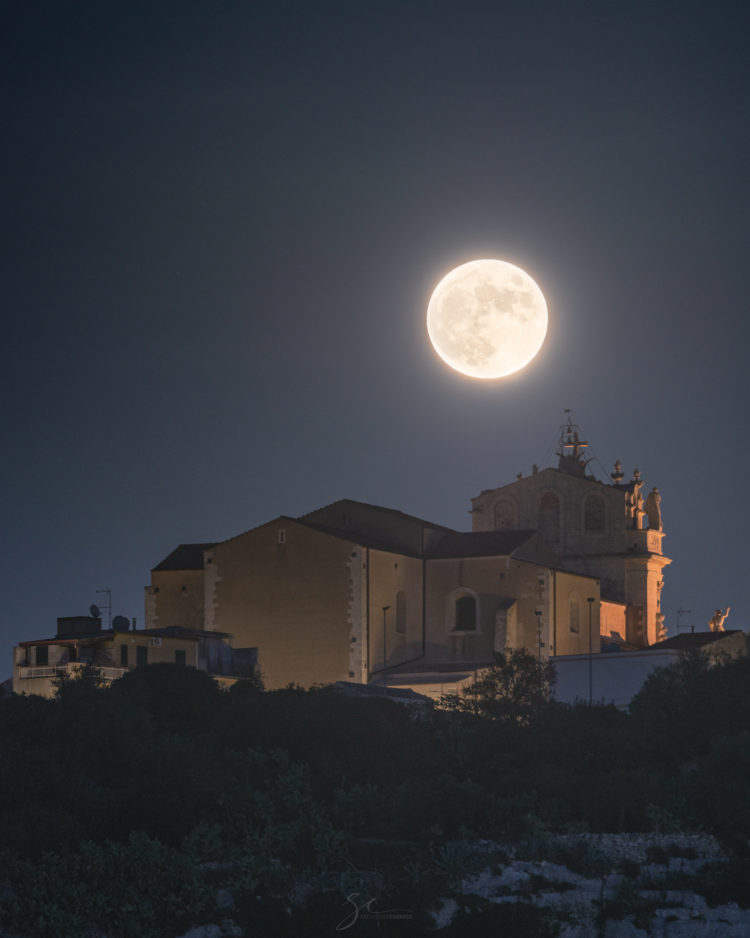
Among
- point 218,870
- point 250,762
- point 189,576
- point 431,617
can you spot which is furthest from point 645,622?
point 218,870

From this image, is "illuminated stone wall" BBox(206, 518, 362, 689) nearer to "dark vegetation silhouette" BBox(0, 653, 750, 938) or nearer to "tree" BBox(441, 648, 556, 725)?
"tree" BBox(441, 648, 556, 725)

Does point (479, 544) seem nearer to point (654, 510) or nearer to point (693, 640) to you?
point (693, 640)

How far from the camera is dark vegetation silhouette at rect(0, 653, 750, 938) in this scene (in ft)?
99.0

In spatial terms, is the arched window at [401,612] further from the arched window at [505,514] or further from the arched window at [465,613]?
the arched window at [505,514]

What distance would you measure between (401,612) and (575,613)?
8.08 meters

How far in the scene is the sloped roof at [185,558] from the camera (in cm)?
6550

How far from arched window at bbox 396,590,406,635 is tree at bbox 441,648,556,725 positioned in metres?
9.21

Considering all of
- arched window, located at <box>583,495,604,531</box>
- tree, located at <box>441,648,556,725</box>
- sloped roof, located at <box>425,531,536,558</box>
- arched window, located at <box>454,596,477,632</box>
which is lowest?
tree, located at <box>441,648,556,725</box>

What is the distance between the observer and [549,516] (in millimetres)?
83750

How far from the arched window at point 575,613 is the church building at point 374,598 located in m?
0.07

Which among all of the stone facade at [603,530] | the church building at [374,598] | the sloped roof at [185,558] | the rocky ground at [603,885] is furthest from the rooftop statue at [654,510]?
the rocky ground at [603,885]

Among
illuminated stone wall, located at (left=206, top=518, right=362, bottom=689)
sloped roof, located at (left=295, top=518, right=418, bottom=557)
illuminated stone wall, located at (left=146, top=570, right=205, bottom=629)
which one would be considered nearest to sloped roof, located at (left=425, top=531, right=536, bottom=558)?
sloped roof, located at (left=295, top=518, right=418, bottom=557)

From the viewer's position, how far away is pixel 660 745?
133ft

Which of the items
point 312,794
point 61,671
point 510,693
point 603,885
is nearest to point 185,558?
point 61,671
